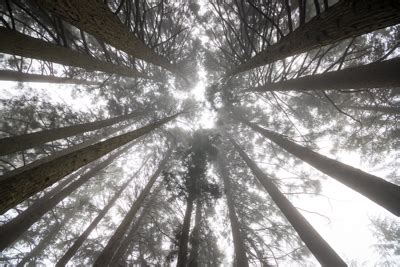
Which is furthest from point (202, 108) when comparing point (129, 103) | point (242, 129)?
point (129, 103)

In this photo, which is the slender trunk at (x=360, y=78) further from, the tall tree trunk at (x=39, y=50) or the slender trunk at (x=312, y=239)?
the tall tree trunk at (x=39, y=50)

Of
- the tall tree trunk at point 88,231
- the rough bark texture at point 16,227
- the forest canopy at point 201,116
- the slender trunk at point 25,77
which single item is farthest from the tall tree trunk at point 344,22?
the tall tree trunk at point 88,231

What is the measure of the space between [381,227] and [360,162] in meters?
8.24

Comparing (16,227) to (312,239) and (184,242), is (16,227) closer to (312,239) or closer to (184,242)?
(184,242)

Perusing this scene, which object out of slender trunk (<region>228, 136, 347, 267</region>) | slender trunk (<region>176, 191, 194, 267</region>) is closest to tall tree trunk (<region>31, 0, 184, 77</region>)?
slender trunk (<region>176, 191, 194, 267</region>)

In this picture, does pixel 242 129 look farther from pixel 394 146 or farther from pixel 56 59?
pixel 56 59

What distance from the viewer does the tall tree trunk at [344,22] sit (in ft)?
7.65

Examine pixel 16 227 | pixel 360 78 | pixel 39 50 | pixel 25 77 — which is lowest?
pixel 16 227

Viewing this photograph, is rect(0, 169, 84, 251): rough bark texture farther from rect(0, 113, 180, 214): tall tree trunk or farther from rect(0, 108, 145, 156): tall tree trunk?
rect(0, 113, 180, 214): tall tree trunk

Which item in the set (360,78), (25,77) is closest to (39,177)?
(360,78)

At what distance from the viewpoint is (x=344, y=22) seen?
2744 mm

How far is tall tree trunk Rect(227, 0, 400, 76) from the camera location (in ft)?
7.65

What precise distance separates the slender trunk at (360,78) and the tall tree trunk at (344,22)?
1764 millimetres

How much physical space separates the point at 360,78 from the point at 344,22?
2.46 m
